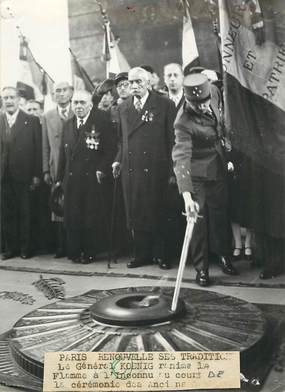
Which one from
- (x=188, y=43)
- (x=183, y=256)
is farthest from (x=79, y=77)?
(x=183, y=256)

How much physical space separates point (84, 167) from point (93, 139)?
0.61ft

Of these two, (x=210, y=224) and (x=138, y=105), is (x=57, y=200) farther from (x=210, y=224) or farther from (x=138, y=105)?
(x=210, y=224)

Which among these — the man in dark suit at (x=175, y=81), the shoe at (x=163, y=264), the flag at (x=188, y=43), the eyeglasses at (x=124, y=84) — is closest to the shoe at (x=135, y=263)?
the shoe at (x=163, y=264)

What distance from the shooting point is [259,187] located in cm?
267

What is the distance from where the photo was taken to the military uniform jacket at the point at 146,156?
9.12ft

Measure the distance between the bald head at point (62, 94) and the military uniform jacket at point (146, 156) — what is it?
0.36 m

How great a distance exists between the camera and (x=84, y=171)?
3.22 m

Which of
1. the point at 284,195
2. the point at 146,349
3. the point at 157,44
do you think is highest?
the point at 157,44

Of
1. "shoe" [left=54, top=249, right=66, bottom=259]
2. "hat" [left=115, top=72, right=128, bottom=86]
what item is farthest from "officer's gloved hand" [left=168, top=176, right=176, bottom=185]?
"shoe" [left=54, top=249, right=66, bottom=259]

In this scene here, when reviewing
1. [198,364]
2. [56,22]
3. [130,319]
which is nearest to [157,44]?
[56,22]

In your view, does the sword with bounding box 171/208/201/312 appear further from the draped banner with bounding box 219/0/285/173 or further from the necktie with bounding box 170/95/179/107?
the necktie with bounding box 170/95/179/107

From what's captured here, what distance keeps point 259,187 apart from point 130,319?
1.06 m

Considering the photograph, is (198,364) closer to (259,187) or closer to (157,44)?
(259,187)
